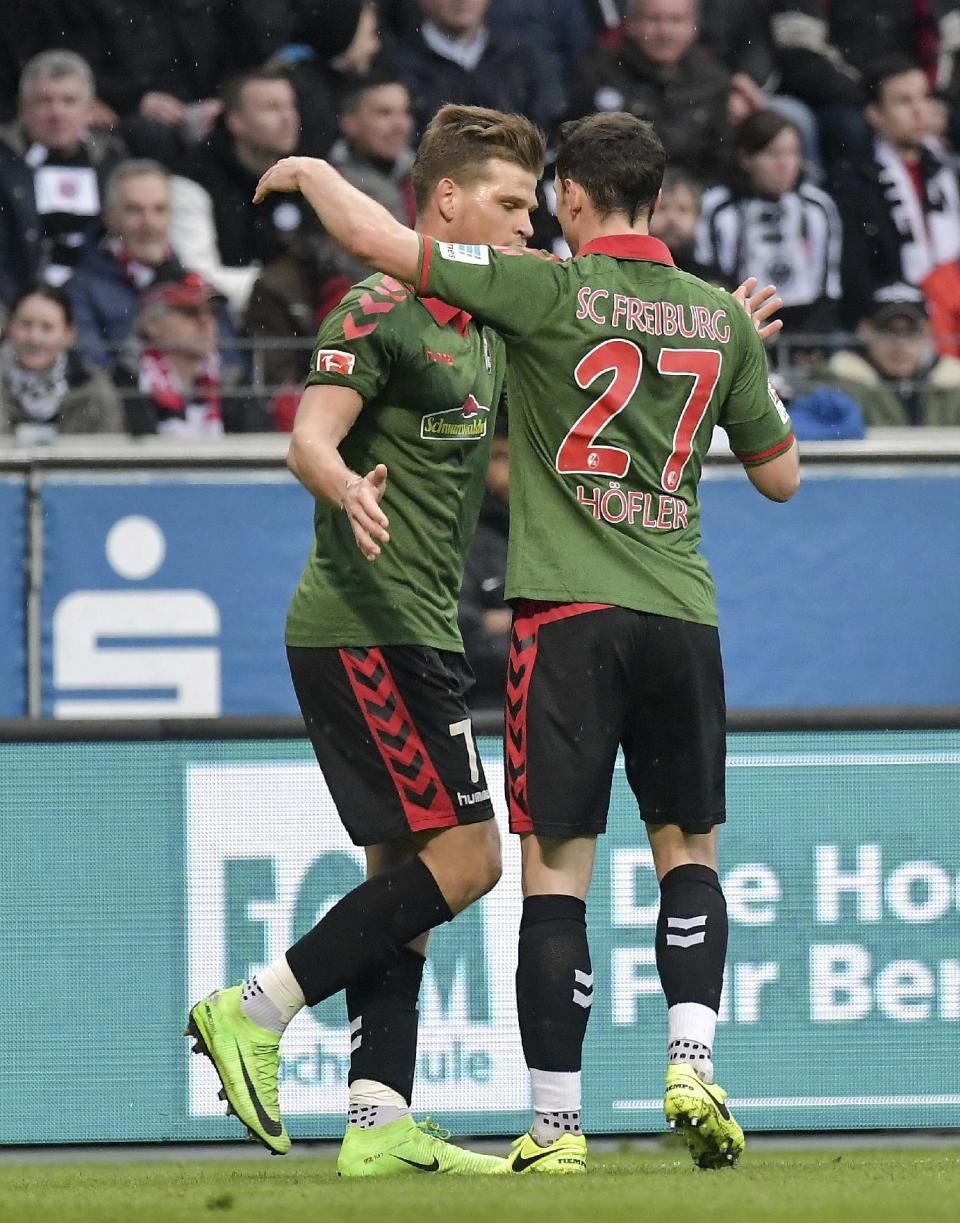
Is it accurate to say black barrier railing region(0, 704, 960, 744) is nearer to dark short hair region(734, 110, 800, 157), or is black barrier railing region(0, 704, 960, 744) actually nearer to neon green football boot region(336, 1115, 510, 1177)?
neon green football boot region(336, 1115, 510, 1177)

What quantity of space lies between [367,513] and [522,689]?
0.49 m

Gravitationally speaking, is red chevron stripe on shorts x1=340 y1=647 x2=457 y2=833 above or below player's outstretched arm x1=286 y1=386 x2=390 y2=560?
below

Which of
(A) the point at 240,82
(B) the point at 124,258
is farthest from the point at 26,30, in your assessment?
(B) the point at 124,258

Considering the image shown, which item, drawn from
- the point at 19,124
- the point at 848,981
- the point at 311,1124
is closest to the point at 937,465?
the point at 848,981

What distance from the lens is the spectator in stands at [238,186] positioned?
1038 cm

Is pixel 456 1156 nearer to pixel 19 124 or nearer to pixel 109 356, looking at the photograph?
pixel 109 356

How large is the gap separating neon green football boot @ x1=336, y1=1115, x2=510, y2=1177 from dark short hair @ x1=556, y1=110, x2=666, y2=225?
1989 millimetres

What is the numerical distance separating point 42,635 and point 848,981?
3.91m

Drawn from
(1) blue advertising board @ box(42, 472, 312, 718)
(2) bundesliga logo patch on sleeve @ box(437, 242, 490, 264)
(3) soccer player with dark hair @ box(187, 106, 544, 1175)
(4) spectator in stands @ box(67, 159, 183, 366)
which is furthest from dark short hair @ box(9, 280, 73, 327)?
(2) bundesliga logo patch on sleeve @ box(437, 242, 490, 264)

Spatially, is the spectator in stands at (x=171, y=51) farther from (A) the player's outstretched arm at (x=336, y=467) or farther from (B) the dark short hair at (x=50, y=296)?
(A) the player's outstretched arm at (x=336, y=467)

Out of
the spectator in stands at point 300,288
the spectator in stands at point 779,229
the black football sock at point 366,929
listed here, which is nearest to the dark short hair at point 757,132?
the spectator in stands at point 779,229

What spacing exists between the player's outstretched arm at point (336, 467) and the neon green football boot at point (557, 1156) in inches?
48.2

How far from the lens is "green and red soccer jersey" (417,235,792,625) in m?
4.00

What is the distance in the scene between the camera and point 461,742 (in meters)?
4.41
